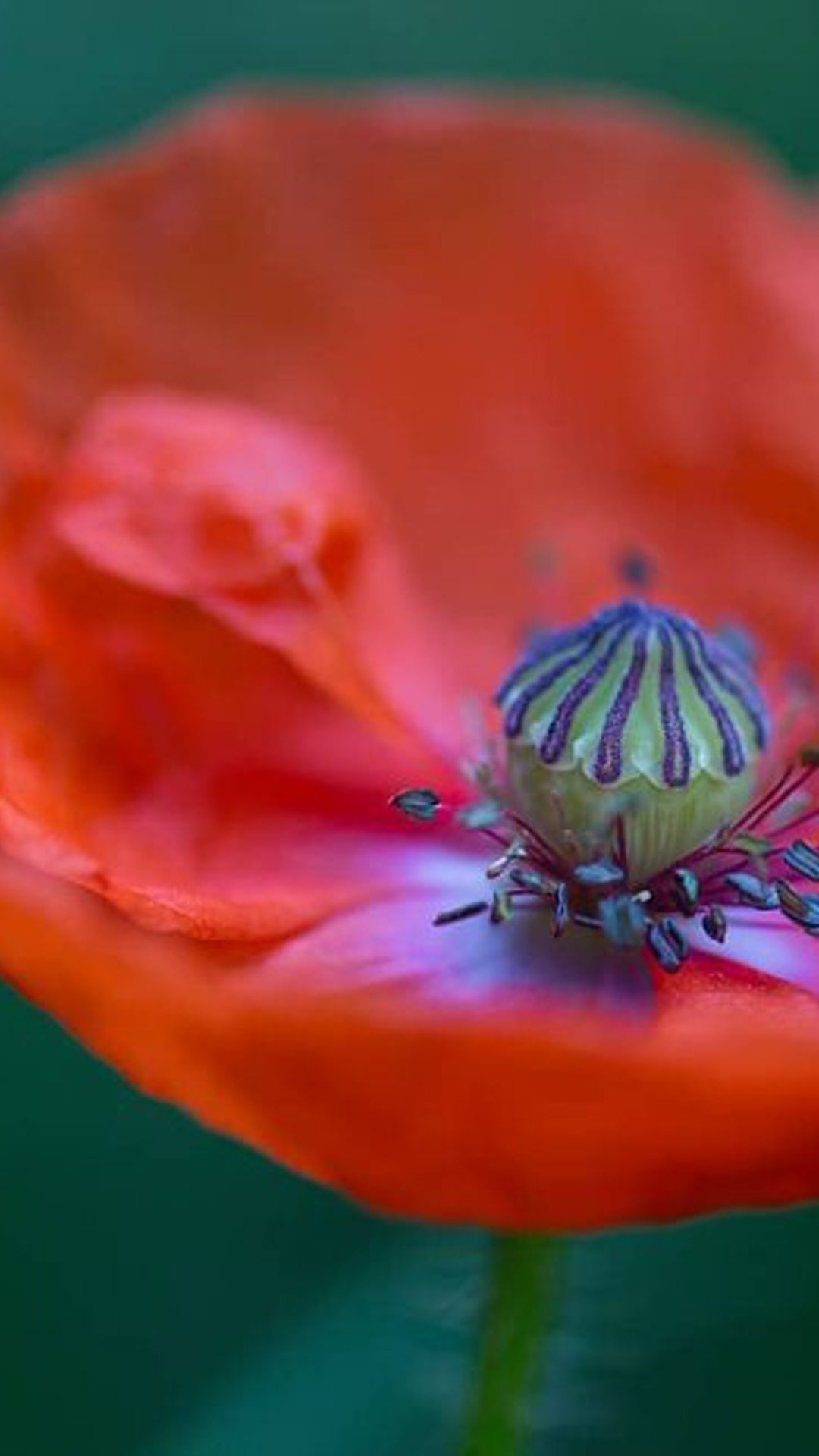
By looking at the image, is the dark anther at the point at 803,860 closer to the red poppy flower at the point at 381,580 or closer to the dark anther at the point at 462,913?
the red poppy flower at the point at 381,580

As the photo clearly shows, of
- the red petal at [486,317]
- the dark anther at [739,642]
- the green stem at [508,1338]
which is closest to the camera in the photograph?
the green stem at [508,1338]

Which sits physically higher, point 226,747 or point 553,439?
point 553,439

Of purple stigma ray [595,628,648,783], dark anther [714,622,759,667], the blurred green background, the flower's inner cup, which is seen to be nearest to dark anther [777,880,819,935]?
the flower's inner cup

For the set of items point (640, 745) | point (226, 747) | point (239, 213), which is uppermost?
point (239, 213)

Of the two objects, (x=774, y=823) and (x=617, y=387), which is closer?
(x=774, y=823)

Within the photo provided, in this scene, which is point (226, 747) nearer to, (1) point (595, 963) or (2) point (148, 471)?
(2) point (148, 471)

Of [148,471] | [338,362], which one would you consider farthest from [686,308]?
[148,471]

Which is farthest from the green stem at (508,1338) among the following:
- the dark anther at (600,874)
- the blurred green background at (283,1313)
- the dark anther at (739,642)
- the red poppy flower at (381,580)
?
the dark anther at (739,642)

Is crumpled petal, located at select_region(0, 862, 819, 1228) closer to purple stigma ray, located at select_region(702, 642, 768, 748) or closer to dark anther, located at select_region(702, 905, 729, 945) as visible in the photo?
dark anther, located at select_region(702, 905, 729, 945)
